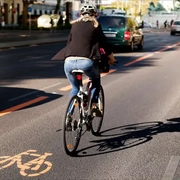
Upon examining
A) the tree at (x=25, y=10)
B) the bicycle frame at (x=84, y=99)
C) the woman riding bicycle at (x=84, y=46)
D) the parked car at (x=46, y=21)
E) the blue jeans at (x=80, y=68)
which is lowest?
the parked car at (x=46, y=21)

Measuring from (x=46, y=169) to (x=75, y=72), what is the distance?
1.20 m

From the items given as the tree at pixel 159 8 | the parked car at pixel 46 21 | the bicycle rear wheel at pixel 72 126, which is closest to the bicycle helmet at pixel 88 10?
the bicycle rear wheel at pixel 72 126

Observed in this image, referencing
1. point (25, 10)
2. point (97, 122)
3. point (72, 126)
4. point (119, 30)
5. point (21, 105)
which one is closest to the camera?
point (72, 126)

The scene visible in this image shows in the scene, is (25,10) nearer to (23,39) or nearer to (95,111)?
(23,39)

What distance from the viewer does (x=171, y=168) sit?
18.8ft

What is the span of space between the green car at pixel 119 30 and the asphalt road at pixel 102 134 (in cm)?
1089

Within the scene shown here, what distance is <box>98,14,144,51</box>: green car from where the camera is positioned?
2433 cm

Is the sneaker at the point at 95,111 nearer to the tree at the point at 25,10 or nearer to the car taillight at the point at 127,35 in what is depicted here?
the car taillight at the point at 127,35

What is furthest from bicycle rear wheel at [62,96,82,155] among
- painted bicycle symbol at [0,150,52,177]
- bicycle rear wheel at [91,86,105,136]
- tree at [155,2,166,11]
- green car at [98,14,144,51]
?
tree at [155,2,166,11]

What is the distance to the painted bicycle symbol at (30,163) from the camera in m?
5.52

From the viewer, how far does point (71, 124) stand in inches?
238

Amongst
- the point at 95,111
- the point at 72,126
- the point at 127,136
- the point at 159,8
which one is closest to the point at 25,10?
the point at 127,136

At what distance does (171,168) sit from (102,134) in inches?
67.4

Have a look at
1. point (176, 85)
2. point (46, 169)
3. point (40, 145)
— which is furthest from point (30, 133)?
point (176, 85)
